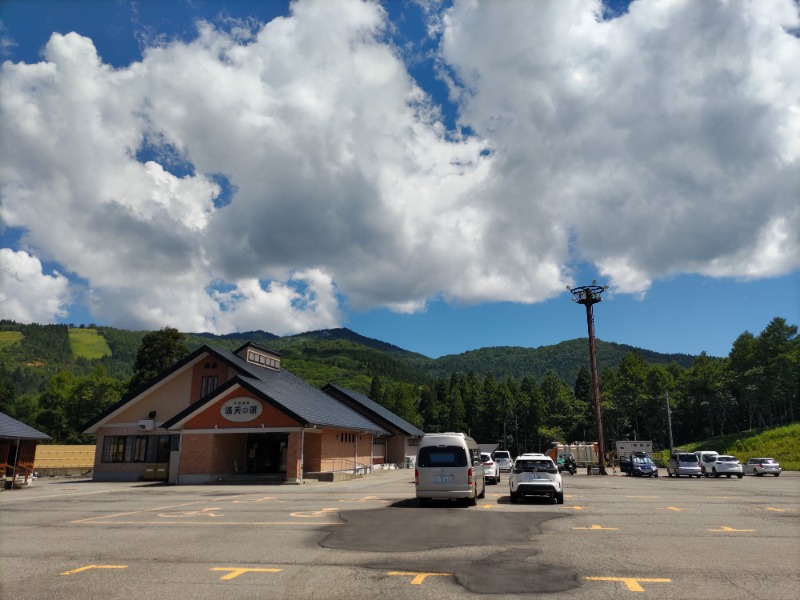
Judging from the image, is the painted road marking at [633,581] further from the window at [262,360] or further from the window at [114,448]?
the window at [114,448]

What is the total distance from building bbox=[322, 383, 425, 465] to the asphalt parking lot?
33.4 meters

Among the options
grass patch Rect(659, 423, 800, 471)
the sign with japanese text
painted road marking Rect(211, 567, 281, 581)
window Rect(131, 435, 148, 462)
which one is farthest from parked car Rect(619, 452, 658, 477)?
painted road marking Rect(211, 567, 281, 581)

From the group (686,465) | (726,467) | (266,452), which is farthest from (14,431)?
(726,467)

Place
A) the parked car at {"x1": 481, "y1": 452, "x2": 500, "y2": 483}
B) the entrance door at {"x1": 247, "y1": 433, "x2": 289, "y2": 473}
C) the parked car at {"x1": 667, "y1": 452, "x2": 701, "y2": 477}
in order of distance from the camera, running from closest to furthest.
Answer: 1. the parked car at {"x1": 481, "y1": 452, "x2": 500, "y2": 483}
2. the entrance door at {"x1": 247, "y1": 433, "x2": 289, "y2": 473}
3. the parked car at {"x1": 667, "y1": 452, "x2": 701, "y2": 477}

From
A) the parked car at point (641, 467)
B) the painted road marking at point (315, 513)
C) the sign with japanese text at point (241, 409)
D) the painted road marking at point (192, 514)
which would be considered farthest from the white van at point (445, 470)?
the parked car at point (641, 467)

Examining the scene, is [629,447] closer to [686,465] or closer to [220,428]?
[686,465]

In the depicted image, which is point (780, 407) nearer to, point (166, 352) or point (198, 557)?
point (166, 352)

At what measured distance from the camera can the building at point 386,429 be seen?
50.8 meters

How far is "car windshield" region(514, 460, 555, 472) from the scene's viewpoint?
18469 millimetres

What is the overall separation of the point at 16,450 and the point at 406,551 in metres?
30.9

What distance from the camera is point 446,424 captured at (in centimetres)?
10550

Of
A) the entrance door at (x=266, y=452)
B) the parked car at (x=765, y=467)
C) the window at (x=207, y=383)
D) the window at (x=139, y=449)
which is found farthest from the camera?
the parked car at (x=765, y=467)

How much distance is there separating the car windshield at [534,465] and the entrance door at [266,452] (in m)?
20.3

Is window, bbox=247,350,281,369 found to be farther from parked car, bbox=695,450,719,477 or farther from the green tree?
parked car, bbox=695,450,719,477
